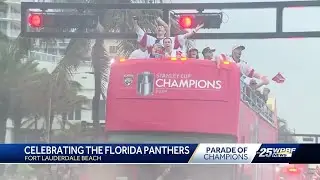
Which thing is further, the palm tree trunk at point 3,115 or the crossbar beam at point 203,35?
the palm tree trunk at point 3,115

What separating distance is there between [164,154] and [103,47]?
0.87 m

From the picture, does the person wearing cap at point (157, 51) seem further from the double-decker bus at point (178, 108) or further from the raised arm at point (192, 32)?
the raised arm at point (192, 32)

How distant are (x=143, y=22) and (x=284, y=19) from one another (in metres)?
0.98

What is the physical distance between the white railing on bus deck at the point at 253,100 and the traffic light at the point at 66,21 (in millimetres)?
1151

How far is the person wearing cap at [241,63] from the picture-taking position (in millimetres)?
4195

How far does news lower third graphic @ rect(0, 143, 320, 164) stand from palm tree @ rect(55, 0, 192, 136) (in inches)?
8.4

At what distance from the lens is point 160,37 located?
423cm

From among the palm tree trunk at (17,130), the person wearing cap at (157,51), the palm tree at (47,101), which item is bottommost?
the palm tree trunk at (17,130)

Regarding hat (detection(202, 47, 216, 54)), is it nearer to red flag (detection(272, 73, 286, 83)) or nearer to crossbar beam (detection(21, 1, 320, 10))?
crossbar beam (detection(21, 1, 320, 10))

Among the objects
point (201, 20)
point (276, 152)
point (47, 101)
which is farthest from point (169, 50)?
point (276, 152)

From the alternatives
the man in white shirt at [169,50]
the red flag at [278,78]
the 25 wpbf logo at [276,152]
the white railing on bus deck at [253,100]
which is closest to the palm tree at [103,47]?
the man in white shirt at [169,50]

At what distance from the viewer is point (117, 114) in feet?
13.9

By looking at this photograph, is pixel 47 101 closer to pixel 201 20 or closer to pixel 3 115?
pixel 3 115

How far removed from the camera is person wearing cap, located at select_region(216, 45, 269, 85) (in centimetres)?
420
